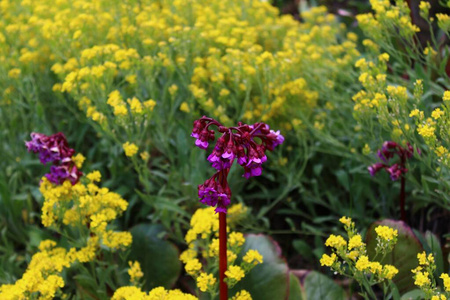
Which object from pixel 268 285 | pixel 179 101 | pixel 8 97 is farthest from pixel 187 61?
pixel 268 285

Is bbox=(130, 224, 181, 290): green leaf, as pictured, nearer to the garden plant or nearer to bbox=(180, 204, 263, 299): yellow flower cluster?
the garden plant

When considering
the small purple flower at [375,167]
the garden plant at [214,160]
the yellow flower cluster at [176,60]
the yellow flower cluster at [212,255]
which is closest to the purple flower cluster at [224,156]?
the garden plant at [214,160]

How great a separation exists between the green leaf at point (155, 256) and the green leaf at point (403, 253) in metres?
0.76

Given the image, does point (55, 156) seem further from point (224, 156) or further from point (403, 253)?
point (403, 253)

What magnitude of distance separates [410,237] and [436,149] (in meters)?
0.38

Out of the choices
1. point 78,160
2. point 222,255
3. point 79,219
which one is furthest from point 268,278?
point 78,160

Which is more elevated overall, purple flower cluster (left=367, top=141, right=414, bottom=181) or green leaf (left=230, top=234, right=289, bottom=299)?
purple flower cluster (left=367, top=141, right=414, bottom=181)

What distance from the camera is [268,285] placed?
200 centimetres

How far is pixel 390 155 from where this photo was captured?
2.16 meters

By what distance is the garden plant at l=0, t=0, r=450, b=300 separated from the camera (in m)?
1.87

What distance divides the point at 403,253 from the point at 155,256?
37.8 inches

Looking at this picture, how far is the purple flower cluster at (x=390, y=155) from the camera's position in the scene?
2051 millimetres

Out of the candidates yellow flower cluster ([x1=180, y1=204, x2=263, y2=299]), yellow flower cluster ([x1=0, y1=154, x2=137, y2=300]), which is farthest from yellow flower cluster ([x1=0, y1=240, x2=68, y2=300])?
yellow flower cluster ([x1=180, y1=204, x2=263, y2=299])

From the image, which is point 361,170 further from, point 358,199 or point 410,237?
point 410,237
